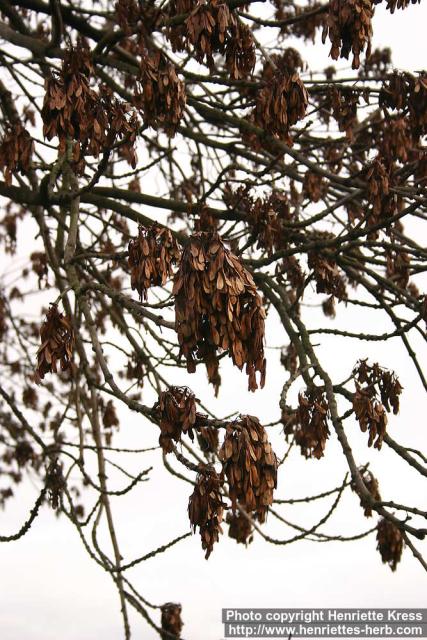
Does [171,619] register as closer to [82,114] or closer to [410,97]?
[82,114]

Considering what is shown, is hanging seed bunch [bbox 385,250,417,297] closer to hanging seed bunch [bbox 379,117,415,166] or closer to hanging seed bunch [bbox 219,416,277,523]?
hanging seed bunch [bbox 379,117,415,166]

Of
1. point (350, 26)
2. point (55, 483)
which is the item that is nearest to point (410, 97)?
point (350, 26)

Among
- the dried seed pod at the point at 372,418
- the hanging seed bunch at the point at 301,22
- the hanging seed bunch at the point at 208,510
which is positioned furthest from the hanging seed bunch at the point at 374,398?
the hanging seed bunch at the point at 301,22

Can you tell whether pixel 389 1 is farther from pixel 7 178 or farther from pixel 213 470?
pixel 213 470

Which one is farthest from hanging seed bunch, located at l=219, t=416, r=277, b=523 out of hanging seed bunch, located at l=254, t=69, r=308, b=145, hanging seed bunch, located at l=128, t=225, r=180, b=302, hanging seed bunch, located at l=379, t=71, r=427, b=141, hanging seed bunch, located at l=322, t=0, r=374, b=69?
hanging seed bunch, located at l=379, t=71, r=427, b=141

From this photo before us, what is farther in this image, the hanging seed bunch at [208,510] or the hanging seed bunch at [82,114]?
the hanging seed bunch at [82,114]

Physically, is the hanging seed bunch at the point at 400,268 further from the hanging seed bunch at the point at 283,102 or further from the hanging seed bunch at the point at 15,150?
the hanging seed bunch at the point at 15,150
